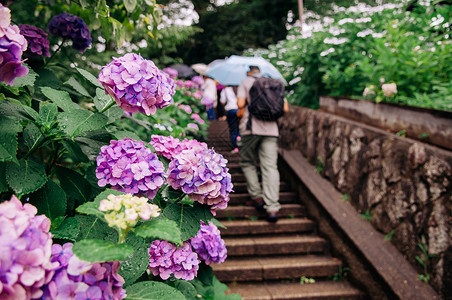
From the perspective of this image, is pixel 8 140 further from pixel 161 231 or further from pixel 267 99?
pixel 267 99

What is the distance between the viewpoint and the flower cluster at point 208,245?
138 cm

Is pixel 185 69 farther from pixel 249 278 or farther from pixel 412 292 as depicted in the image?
pixel 412 292

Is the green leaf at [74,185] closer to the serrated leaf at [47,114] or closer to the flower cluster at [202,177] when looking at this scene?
the serrated leaf at [47,114]

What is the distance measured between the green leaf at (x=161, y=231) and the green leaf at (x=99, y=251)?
5 cm

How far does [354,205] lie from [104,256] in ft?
11.5

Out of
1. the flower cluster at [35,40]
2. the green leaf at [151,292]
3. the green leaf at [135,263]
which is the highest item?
the flower cluster at [35,40]

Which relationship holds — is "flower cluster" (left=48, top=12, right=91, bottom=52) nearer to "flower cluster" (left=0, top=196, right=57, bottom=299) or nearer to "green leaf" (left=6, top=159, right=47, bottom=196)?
"green leaf" (left=6, top=159, right=47, bottom=196)

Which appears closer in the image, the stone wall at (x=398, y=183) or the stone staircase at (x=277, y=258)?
the stone wall at (x=398, y=183)

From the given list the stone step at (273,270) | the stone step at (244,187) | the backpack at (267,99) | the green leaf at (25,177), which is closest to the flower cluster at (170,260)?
the green leaf at (25,177)

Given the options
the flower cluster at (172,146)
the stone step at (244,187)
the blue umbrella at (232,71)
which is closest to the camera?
the flower cluster at (172,146)

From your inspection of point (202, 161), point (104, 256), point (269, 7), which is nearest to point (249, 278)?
point (202, 161)

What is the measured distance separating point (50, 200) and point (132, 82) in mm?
424

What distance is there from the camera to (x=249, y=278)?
3.51 m

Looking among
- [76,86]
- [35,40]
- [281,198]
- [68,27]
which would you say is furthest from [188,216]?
[281,198]
